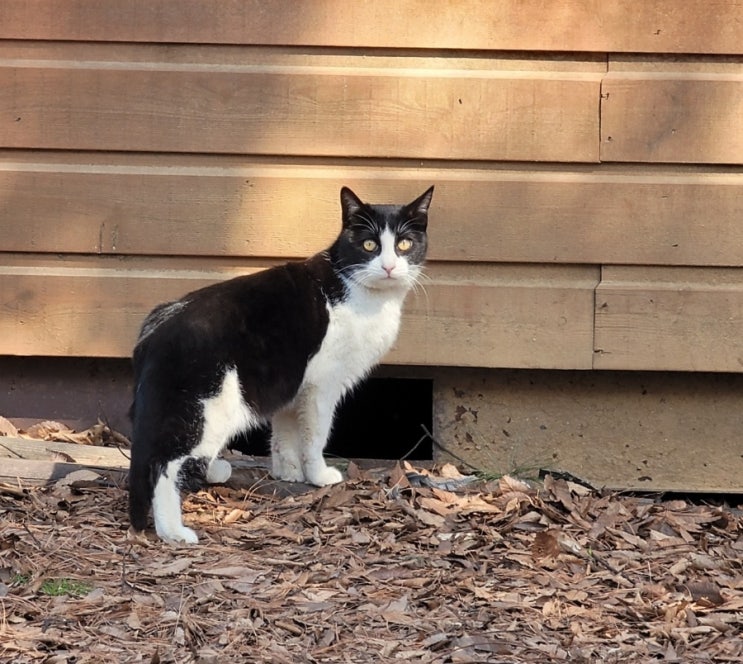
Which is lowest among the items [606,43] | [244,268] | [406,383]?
[406,383]

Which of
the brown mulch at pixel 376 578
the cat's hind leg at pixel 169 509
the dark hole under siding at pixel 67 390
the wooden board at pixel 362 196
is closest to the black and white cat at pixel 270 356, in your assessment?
the cat's hind leg at pixel 169 509

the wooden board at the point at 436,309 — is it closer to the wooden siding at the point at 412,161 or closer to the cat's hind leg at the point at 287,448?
the wooden siding at the point at 412,161

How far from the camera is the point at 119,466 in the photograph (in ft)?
16.1

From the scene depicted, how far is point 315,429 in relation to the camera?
188 inches

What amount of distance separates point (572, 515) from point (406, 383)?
292 centimetres

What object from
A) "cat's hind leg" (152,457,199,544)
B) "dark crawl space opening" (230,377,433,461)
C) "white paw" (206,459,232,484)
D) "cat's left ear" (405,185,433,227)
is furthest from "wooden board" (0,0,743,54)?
"dark crawl space opening" (230,377,433,461)

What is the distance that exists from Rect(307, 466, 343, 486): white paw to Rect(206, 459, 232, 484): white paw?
0.36 metres

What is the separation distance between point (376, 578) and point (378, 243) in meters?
1.61

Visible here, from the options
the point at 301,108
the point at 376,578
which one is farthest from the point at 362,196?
the point at 376,578

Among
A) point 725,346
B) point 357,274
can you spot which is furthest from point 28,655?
point 725,346

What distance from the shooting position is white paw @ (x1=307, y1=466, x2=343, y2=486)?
4816mm

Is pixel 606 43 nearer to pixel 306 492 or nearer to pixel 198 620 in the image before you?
pixel 306 492

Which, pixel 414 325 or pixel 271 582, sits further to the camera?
pixel 414 325

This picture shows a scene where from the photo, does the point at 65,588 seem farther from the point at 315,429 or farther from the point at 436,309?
the point at 436,309
